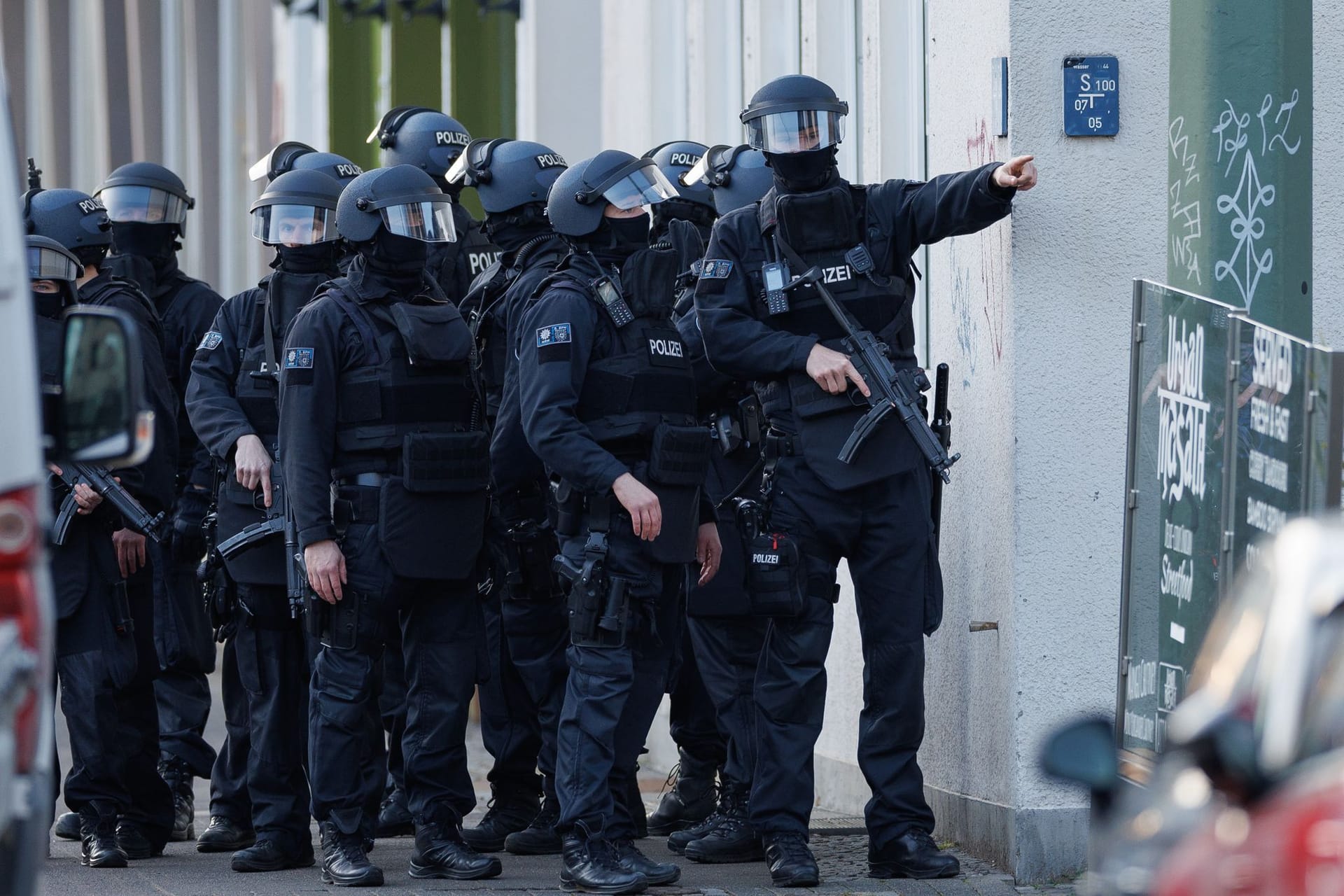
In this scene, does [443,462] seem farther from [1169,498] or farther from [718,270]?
[1169,498]

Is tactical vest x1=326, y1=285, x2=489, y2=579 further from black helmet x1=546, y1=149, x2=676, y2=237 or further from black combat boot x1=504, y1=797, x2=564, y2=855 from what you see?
black combat boot x1=504, y1=797, x2=564, y2=855

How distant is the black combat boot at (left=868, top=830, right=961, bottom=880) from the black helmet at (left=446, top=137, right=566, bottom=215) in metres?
2.46

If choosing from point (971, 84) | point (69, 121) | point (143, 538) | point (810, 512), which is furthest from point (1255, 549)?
point (69, 121)

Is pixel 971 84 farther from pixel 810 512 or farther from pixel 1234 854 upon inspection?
pixel 1234 854

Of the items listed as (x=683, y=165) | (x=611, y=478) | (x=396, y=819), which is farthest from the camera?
(x=683, y=165)

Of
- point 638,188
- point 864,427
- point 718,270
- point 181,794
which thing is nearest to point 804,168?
point 718,270

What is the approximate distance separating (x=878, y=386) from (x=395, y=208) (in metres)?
1.51

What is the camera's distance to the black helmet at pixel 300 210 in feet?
23.2

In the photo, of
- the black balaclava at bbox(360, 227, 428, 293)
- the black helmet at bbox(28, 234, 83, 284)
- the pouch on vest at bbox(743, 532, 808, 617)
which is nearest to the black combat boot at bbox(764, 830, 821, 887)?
the pouch on vest at bbox(743, 532, 808, 617)

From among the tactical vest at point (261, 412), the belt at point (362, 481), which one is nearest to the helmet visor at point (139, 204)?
the tactical vest at point (261, 412)

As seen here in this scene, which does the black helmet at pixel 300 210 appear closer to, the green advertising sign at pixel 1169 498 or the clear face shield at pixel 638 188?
the clear face shield at pixel 638 188

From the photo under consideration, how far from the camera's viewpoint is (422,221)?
21.6 feet

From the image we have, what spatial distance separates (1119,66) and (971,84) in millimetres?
511

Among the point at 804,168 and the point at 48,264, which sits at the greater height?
the point at 804,168
